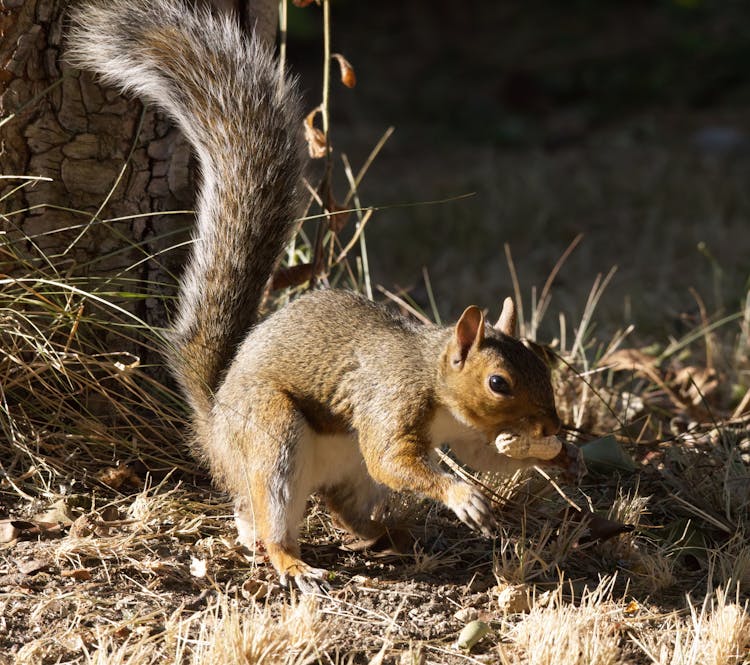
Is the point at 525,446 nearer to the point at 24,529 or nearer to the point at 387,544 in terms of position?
the point at 387,544

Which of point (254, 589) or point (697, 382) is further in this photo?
point (697, 382)

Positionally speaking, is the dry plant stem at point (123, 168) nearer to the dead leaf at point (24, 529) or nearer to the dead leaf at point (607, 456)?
the dead leaf at point (24, 529)

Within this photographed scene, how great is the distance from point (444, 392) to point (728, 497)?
0.88 m

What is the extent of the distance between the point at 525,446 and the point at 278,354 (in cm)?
60

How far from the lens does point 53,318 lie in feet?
8.76

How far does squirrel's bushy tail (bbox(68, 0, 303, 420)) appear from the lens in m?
2.56

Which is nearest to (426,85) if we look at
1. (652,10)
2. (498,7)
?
(498,7)

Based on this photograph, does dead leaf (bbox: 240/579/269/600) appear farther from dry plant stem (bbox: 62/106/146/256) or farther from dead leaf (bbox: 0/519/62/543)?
dry plant stem (bbox: 62/106/146/256)

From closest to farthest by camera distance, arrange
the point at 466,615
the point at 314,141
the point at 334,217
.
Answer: the point at 466,615, the point at 314,141, the point at 334,217

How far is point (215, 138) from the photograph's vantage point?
2613 millimetres

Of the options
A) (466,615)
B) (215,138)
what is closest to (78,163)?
(215,138)

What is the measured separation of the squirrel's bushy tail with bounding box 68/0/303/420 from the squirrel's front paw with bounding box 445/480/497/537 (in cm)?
68

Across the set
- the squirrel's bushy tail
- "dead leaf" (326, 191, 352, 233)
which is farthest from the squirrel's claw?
"dead leaf" (326, 191, 352, 233)

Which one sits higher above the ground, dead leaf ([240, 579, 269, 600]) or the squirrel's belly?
the squirrel's belly
